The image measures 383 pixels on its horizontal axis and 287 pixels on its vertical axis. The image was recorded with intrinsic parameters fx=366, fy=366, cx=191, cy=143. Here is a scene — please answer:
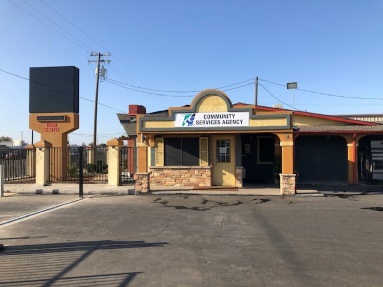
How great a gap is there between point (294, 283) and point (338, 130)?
14571 millimetres

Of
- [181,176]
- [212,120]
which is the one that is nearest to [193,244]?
[212,120]

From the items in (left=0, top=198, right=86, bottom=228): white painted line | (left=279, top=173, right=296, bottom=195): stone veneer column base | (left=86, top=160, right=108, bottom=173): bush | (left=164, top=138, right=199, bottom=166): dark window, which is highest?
(left=164, top=138, right=199, bottom=166): dark window

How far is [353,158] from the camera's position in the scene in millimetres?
18312

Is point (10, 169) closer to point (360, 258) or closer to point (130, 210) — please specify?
point (130, 210)

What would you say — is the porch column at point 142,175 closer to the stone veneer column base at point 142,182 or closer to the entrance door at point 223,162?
the stone veneer column base at point 142,182

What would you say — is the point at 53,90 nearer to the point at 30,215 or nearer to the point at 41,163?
the point at 41,163

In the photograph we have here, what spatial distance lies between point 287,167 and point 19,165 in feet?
45.6

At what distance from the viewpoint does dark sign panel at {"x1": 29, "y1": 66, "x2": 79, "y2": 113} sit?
752 inches

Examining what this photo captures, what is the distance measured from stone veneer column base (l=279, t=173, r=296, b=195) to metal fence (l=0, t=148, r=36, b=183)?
12377 millimetres

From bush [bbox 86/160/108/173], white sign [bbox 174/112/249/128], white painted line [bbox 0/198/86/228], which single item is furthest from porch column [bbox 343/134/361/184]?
white painted line [bbox 0/198/86/228]

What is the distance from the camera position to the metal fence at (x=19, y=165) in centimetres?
1873

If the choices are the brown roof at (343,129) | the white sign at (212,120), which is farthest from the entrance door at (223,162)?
the brown roof at (343,129)

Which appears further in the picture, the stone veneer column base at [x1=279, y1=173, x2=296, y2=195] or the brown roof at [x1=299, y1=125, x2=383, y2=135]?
the brown roof at [x1=299, y1=125, x2=383, y2=135]

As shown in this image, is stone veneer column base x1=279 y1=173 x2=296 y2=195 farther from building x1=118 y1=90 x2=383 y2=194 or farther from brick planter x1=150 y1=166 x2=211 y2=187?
brick planter x1=150 y1=166 x2=211 y2=187
